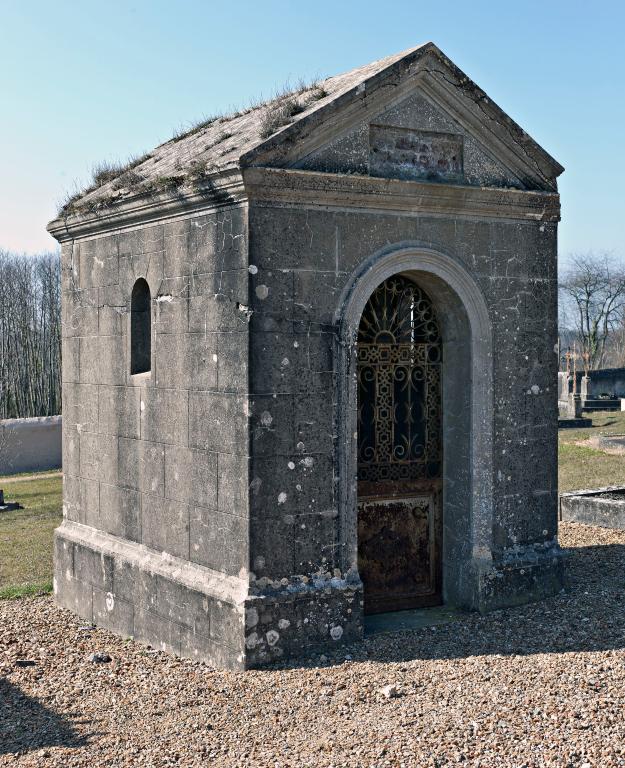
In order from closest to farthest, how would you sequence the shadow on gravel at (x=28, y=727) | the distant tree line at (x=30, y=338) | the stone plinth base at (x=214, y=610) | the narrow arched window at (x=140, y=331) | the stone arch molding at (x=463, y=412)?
the shadow on gravel at (x=28, y=727) < the stone plinth base at (x=214, y=610) < the stone arch molding at (x=463, y=412) < the narrow arched window at (x=140, y=331) < the distant tree line at (x=30, y=338)

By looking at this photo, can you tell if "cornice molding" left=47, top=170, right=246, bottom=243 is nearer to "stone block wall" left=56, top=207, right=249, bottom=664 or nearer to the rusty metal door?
"stone block wall" left=56, top=207, right=249, bottom=664

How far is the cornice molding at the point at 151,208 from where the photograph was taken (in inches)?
291

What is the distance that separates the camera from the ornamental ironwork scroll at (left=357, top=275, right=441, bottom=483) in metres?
8.37

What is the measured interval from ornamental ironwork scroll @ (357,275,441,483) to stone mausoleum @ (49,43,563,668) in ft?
0.07

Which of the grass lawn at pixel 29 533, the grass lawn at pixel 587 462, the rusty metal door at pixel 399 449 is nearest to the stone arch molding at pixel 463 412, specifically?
the rusty metal door at pixel 399 449

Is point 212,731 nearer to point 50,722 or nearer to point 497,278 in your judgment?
point 50,722

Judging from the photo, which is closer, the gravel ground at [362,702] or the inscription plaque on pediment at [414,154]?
the gravel ground at [362,702]

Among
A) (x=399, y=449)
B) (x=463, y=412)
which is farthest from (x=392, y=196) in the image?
(x=399, y=449)

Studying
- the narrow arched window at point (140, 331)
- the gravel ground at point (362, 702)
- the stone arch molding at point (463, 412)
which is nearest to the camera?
the gravel ground at point (362, 702)

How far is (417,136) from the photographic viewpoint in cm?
816

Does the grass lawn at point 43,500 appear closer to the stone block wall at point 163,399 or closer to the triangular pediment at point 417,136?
the stone block wall at point 163,399

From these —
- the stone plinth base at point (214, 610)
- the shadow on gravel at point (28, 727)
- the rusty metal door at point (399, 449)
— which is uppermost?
the rusty metal door at point (399, 449)

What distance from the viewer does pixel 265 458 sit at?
24.1 feet

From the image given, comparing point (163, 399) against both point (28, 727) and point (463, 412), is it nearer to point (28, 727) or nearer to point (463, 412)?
point (463, 412)
